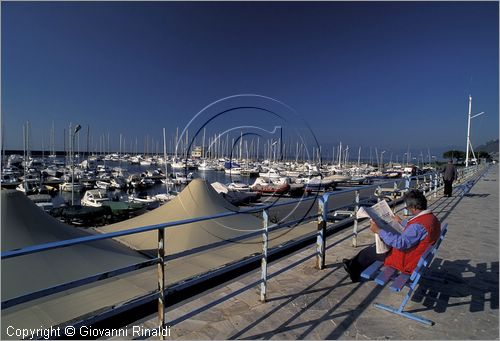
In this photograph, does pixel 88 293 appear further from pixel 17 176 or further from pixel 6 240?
pixel 17 176

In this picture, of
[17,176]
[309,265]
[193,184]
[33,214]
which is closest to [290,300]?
[309,265]

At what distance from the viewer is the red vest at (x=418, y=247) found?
3.76 m

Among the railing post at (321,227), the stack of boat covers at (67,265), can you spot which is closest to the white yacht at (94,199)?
the stack of boat covers at (67,265)

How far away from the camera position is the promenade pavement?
3.32 metres

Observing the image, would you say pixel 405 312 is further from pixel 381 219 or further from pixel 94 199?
pixel 94 199

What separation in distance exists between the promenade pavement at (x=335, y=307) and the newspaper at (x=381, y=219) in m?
0.75

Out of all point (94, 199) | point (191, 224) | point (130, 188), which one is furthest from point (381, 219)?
point (130, 188)

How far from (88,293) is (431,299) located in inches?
390

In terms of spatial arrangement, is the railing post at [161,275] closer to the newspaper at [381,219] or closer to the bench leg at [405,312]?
the newspaper at [381,219]

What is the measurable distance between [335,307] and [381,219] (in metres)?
1.30

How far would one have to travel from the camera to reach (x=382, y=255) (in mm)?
4367

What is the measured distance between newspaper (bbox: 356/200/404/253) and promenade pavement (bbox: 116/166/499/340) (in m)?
0.75

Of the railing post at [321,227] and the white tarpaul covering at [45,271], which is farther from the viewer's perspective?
the white tarpaul covering at [45,271]

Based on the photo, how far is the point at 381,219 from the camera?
13.6ft
